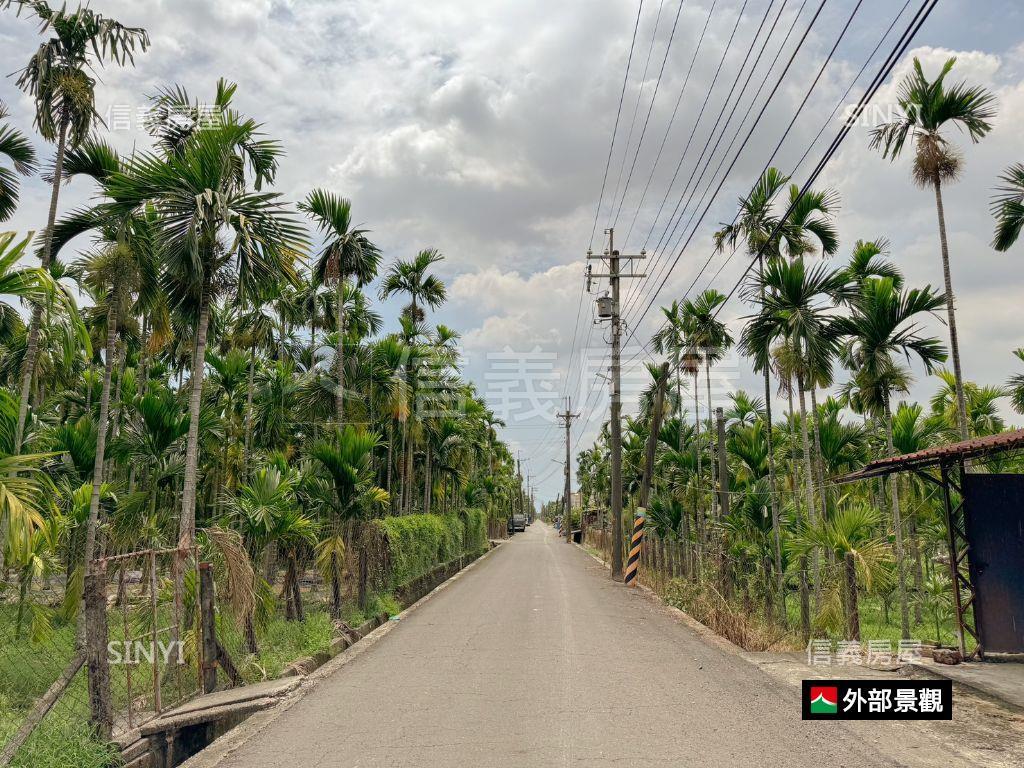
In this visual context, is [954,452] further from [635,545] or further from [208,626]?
[635,545]

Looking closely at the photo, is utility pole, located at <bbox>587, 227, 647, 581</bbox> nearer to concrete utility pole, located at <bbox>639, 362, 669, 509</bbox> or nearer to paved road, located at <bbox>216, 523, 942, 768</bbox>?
concrete utility pole, located at <bbox>639, 362, 669, 509</bbox>

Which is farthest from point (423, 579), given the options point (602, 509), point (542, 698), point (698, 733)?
point (602, 509)

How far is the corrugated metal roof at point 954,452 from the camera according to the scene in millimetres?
7898

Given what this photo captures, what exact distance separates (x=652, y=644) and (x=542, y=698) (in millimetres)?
4115

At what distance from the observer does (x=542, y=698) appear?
294 inches

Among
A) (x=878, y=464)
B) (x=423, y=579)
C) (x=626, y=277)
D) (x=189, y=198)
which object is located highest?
(x=626, y=277)

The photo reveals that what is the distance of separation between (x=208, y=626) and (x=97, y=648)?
1.93m

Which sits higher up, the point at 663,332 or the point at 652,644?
the point at 663,332

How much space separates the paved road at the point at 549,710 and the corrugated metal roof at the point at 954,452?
3341mm

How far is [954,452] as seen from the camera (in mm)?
8484

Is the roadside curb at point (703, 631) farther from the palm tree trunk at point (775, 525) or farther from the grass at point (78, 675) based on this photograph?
the grass at point (78, 675)

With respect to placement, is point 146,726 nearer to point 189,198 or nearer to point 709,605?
point 189,198

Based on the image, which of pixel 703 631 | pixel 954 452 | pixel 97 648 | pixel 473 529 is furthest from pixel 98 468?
pixel 473 529

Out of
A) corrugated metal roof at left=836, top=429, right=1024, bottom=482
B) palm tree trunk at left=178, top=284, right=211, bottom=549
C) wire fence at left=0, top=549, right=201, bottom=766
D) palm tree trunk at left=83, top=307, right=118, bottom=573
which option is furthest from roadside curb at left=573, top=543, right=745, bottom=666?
palm tree trunk at left=83, top=307, right=118, bottom=573
